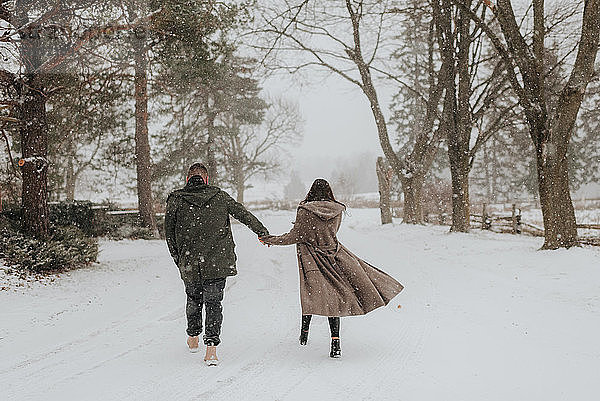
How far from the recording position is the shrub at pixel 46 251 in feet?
30.9

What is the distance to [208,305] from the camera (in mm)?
5250

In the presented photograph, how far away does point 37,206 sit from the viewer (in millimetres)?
10891

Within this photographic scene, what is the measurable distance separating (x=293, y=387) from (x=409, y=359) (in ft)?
4.72

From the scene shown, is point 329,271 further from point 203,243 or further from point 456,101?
point 456,101

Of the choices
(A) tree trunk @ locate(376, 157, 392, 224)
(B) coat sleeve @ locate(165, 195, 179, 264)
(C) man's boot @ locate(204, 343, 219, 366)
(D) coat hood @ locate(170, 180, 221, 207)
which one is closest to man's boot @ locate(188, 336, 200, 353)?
(C) man's boot @ locate(204, 343, 219, 366)

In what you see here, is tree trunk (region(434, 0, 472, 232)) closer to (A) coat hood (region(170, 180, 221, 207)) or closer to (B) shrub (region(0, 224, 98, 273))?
(B) shrub (region(0, 224, 98, 273))

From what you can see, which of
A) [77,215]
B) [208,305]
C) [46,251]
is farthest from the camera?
[77,215]

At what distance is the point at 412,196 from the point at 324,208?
18.6 meters

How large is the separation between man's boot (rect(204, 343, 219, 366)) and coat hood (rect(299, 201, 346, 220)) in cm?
179

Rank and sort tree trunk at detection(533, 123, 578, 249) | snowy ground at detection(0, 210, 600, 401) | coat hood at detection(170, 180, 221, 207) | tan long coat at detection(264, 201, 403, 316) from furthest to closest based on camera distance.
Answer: tree trunk at detection(533, 123, 578, 249)
tan long coat at detection(264, 201, 403, 316)
coat hood at detection(170, 180, 221, 207)
snowy ground at detection(0, 210, 600, 401)

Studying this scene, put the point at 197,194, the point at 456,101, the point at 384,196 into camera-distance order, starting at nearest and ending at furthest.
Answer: the point at 197,194 → the point at 456,101 → the point at 384,196

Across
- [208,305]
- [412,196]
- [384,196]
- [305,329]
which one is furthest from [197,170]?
[384,196]

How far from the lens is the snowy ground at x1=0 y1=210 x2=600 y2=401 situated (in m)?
4.41

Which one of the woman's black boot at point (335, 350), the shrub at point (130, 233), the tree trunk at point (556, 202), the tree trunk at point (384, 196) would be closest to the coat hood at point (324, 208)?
the woman's black boot at point (335, 350)
